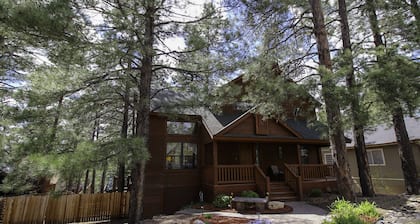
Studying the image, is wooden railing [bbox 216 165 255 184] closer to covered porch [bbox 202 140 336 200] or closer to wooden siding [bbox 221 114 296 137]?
covered porch [bbox 202 140 336 200]

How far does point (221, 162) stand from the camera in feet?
41.6

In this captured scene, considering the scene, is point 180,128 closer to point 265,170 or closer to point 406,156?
point 265,170

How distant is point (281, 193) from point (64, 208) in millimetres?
9926

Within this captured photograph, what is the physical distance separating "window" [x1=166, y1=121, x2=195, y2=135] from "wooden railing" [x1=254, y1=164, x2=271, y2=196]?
4.31 m

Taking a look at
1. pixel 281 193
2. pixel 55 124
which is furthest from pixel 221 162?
pixel 55 124

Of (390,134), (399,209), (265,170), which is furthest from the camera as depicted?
(390,134)

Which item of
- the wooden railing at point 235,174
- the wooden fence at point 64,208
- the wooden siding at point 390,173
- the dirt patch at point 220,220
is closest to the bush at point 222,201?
the wooden railing at point 235,174

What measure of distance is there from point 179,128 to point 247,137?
3937 mm

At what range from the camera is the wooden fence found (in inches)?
351

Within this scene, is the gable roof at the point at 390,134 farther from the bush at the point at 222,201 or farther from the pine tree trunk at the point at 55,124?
the pine tree trunk at the point at 55,124

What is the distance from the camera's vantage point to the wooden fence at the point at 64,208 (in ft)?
29.3

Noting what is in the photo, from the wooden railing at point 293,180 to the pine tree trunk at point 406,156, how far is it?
14.0 feet

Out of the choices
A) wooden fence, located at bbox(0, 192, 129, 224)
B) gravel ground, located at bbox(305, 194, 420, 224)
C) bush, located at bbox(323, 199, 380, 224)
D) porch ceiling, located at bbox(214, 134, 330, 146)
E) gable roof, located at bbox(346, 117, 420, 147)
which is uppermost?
gable roof, located at bbox(346, 117, 420, 147)

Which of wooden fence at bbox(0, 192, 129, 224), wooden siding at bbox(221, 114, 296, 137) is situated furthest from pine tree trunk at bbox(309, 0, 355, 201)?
wooden fence at bbox(0, 192, 129, 224)
